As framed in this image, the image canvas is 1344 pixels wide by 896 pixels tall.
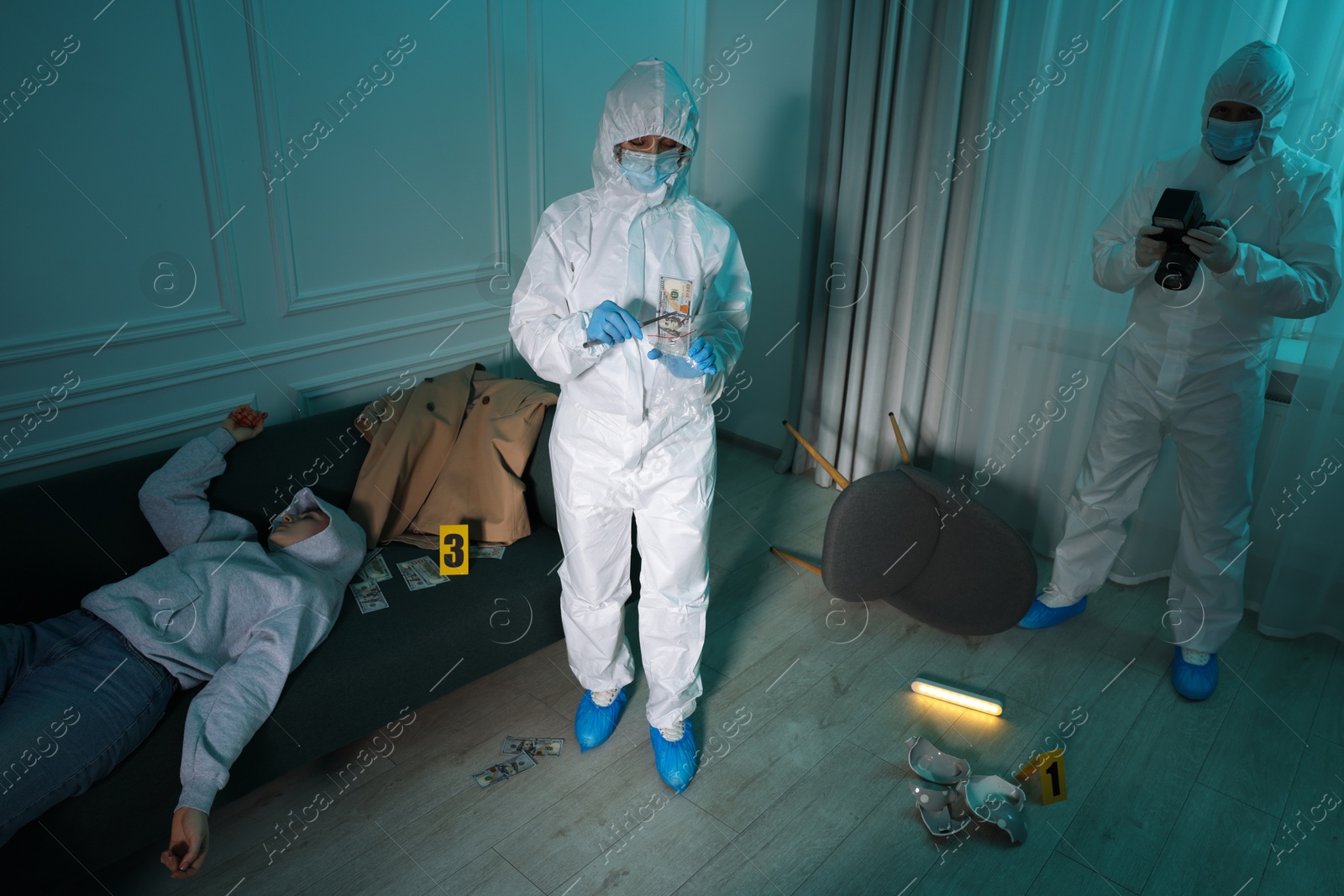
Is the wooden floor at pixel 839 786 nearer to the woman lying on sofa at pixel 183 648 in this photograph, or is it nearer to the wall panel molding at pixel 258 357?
the woman lying on sofa at pixel 183 648

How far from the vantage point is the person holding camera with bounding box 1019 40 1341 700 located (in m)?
2.06

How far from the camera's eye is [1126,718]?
7.64 ft

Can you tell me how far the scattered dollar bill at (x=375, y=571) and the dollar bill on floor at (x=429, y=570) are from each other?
5 centimetres

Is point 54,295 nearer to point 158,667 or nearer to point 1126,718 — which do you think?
point 158,667

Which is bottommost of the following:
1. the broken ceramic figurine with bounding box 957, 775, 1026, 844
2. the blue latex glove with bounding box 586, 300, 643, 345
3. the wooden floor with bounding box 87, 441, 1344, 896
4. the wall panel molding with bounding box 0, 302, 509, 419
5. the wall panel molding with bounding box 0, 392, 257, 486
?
the wooden floor with bounding box 87, 441, 1344, 896

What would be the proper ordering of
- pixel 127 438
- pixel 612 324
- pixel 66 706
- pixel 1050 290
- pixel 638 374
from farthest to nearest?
Answer: pixel 1050 290 < pixel 127 438 < pixel 638 374 < pixel 612 324 < pixel 66 706

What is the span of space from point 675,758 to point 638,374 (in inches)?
37.0

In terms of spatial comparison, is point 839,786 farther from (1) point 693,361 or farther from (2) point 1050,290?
(2) point 1050,290

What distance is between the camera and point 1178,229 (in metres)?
2.06

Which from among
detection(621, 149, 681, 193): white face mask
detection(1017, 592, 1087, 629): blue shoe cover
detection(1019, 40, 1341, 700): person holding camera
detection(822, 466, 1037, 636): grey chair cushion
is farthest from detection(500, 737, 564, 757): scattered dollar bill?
detection(1019, 40, 1341, 700): person holding camera

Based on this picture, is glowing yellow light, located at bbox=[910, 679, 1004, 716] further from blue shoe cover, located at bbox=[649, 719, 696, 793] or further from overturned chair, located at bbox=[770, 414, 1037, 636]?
blue shoe cover, located at bbox=[649, 719, 696, 793]

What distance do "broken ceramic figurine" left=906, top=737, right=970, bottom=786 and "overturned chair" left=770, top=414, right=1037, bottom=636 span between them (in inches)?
19.4

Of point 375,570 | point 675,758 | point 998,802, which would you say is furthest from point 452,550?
point 998,802

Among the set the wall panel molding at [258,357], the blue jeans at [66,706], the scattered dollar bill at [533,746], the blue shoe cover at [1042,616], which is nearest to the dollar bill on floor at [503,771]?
the scattered dollar bill at [533,746]
